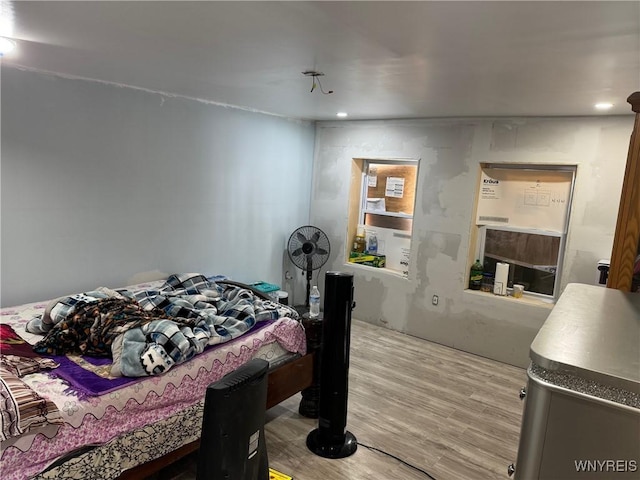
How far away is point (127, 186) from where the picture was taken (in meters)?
3.35

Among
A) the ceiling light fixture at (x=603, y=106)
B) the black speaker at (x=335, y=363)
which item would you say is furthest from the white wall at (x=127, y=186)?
the ceiling light fixture at (x=603, y=106)

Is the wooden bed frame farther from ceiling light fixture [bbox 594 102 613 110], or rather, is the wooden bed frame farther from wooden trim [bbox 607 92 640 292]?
ceiling light fixture [bbox 594 102 613 110]

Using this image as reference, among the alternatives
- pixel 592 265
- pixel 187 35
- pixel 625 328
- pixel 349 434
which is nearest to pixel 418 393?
pixel 349 434

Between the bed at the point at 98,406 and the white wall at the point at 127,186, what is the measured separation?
54 centimetres

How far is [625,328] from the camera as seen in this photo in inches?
38.9

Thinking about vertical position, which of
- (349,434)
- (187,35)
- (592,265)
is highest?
(187,35)

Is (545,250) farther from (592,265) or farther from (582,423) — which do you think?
(582,423)

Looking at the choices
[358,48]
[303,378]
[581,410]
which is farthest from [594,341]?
[303,378]

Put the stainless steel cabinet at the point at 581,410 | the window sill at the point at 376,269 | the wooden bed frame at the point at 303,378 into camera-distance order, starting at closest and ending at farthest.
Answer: the stainless steel cabinet at the point at 581,410
the wooden bed frame at the point at 303,378
the window sill at the point at 376,269

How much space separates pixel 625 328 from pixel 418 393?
2540mm

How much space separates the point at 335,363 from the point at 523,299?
2273mm

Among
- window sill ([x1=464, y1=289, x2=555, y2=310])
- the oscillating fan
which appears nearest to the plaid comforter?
the oscillating fan

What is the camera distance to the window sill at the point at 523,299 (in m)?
3.79

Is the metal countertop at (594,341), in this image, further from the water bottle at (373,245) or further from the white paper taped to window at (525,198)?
the water bottle at (373,245)
